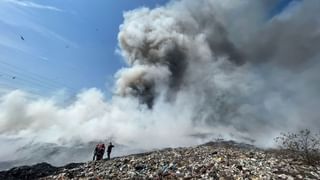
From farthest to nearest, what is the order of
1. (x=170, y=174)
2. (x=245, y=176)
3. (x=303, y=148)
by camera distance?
1. (x=303, y=148)
2. (x=170, y=174)
3. (x=245, y=176)

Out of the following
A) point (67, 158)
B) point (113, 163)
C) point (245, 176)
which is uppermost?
point (67, 158)

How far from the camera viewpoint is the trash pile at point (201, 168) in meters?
17.5

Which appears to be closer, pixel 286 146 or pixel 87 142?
pixel 286 146

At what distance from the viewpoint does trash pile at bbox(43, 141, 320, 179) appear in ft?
57.4

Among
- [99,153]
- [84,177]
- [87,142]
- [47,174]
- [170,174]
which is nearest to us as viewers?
[170,174]

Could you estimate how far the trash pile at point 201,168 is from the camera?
17500 millimetres

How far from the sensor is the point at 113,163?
2211cm

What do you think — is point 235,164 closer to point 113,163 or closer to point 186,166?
point 186,166

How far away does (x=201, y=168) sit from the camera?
18.6 metres

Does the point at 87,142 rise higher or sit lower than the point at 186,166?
higher

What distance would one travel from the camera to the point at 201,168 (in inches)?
733

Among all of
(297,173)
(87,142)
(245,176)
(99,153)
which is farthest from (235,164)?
(87,142)

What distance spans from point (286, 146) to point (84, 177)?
39.1 ft

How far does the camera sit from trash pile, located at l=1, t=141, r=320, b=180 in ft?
57.4
